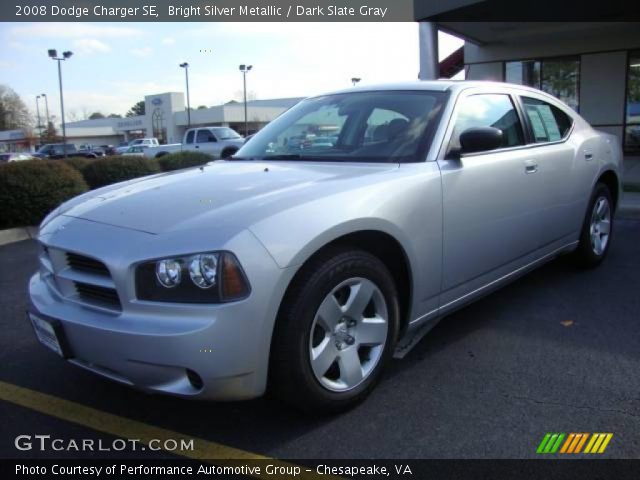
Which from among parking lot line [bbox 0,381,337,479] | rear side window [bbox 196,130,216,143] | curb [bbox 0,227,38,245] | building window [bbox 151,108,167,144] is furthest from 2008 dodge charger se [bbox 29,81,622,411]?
building window [bbox 151,108,167,144]

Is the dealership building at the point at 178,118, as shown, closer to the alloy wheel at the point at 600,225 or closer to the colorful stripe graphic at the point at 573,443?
the alloy wheel at the point at 600,225

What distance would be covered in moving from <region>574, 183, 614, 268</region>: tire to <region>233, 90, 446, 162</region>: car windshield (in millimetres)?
2247

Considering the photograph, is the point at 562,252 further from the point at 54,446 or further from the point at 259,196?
the point at 54,446

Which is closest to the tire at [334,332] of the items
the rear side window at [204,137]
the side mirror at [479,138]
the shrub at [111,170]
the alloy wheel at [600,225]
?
the side mirror at [479,138]

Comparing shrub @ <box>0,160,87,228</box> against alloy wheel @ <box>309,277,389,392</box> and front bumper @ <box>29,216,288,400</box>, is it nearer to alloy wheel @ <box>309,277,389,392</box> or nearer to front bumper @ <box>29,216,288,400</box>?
front bumper @ <box>29,216,288,400</box>

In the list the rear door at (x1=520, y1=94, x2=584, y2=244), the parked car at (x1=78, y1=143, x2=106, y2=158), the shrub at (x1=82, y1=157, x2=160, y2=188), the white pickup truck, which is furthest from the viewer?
the parked car at (x1=78, y1=143, x2=106, y2=158)

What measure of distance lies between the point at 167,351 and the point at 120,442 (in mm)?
698

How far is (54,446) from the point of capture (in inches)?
102

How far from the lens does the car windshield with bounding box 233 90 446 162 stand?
3.35 m

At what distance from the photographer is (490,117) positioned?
385 centimetres

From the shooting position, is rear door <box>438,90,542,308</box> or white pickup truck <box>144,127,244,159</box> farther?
white pickup truck <box>144,127,244,159</box>

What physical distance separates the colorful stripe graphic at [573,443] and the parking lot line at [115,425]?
39.7 inches

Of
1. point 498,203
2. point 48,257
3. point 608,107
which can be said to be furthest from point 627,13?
point 48,257

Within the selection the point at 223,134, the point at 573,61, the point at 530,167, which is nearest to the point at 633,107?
the point at 573,61
